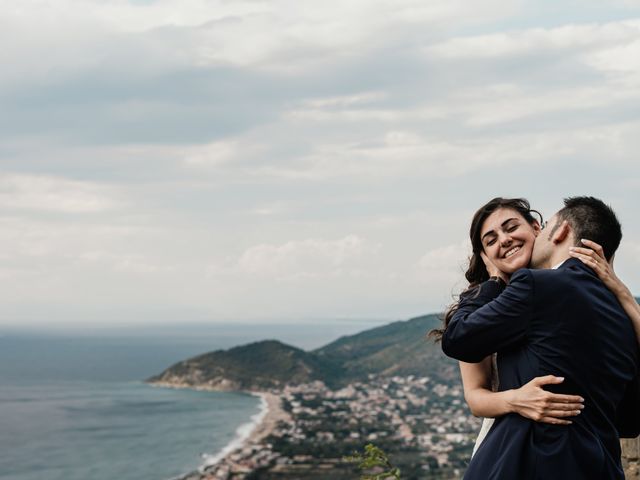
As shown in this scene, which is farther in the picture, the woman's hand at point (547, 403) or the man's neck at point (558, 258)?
the man's neck at point (558, 258)

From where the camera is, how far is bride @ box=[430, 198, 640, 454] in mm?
2082

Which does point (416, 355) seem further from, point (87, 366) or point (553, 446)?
point (553, 446)

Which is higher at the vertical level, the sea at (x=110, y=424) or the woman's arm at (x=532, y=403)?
the woman's arm at (x=532, y=403)

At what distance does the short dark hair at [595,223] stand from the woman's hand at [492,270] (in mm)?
282

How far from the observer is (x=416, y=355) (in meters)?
62.5

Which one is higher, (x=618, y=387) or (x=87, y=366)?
(x=618, y=387)

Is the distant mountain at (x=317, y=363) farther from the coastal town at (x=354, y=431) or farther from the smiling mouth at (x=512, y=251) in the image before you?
the smiling mouth at (x=512, y=251)

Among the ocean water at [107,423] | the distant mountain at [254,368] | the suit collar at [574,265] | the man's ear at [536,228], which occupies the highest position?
the man's ear at [536,228]

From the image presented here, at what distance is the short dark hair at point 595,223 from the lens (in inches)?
89.2

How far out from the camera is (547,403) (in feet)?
6.73

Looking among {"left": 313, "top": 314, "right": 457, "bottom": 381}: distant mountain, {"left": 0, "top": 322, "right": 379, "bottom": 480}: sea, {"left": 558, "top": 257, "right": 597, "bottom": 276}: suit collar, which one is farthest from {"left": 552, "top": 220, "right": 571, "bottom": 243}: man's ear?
{"left": 313, "top": 314, "right": 457, "bottom": 381}: distant mountain

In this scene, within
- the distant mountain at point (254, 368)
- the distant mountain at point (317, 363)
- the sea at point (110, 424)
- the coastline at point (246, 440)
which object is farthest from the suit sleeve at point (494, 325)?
the distant mountain at point (254, 368)

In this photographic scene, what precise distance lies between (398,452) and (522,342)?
34741 mm

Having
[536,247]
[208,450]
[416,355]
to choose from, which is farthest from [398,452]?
[536,247]
